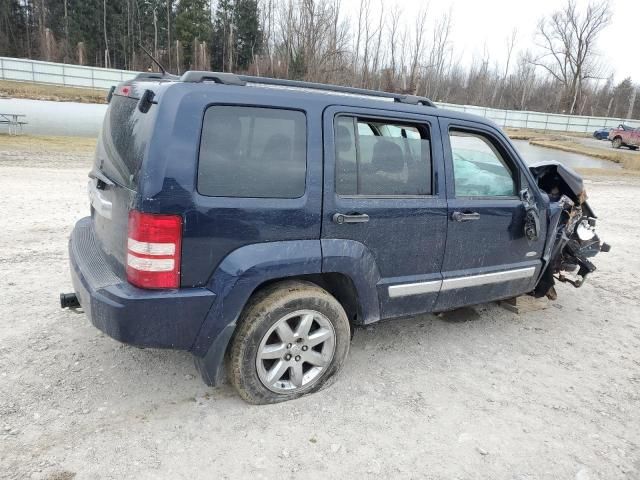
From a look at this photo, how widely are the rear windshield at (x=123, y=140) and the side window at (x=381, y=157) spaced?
3.73 feet

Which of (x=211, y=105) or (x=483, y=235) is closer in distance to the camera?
(x=211, y=105)

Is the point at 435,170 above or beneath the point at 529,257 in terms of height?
above

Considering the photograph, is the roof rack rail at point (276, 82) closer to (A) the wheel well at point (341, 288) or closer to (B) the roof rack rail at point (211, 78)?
(B) the roof rack rail at point (211, 78)

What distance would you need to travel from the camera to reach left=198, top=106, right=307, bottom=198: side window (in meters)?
2.60

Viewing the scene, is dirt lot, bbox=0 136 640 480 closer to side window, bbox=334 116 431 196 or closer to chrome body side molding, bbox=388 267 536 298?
chrome body side molding, bbox=388 267 536 298

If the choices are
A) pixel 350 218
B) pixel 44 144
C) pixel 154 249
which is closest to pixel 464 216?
pixel 350 218

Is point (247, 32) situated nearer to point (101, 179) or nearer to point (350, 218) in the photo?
point (101, 179)

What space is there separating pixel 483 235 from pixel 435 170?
0.69 meters

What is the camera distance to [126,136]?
2.83 m

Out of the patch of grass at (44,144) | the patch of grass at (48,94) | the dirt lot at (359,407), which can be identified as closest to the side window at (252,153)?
the dirt lot at (359,407)

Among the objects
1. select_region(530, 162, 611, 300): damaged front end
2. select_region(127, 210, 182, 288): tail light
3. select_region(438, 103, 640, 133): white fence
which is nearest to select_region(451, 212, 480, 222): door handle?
select_region(530, 162, 611, 300): damaged front end

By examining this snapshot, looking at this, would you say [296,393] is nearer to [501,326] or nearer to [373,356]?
[373,356]

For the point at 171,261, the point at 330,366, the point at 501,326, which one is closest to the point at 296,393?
the point at 330,366

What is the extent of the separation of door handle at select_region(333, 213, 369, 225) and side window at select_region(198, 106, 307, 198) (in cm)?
27
